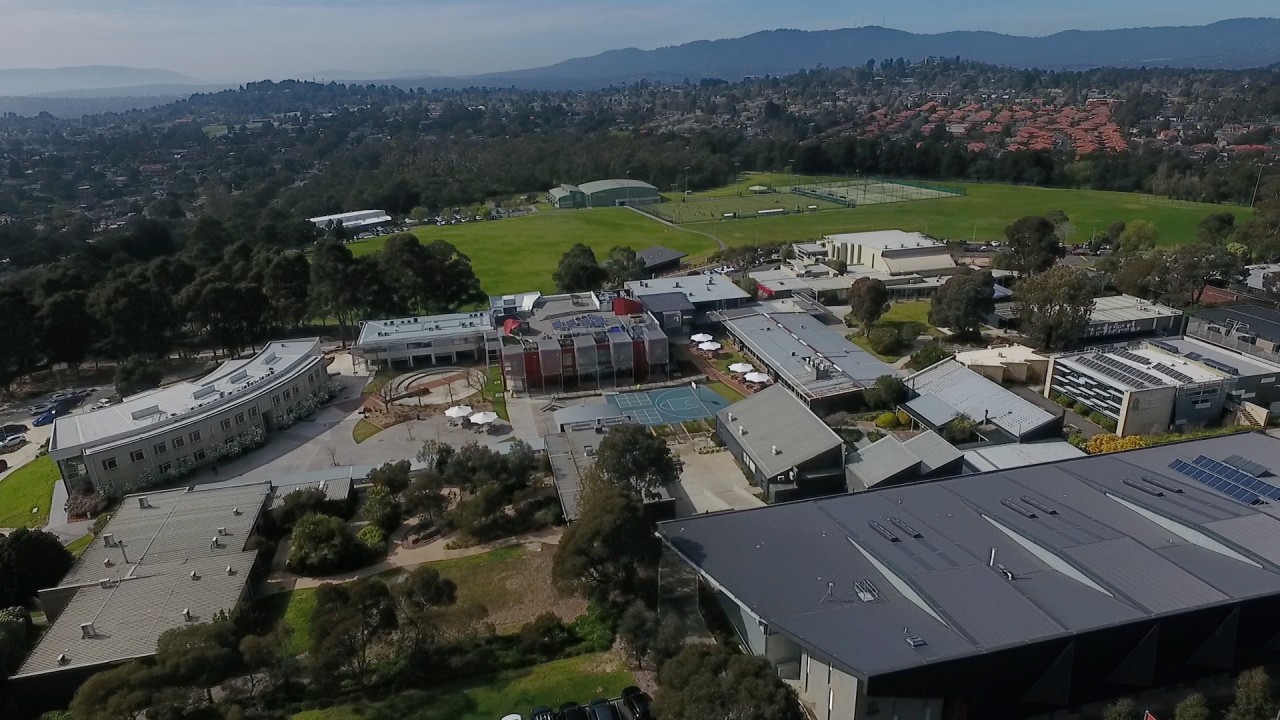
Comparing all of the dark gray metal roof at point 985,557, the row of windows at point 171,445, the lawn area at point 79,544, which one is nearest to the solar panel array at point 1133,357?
the dark gray metal roof at point 985,557

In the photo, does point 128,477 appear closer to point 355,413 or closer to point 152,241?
point 355,413

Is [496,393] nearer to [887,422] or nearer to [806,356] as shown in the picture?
[806,356]

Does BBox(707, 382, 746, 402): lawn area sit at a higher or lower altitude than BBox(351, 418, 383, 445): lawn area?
lower

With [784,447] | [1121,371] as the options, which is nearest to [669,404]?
[784,447]

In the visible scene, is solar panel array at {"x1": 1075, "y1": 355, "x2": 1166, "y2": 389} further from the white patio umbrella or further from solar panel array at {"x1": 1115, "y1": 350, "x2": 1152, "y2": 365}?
the white patio umbrella

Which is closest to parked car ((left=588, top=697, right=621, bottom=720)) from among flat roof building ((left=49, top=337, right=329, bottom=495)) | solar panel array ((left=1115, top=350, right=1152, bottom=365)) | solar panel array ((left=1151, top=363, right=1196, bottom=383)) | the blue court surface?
the blue court surface

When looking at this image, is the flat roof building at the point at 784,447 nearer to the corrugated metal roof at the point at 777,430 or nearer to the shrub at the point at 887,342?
the corrugated metal roof at the point at 777,430
